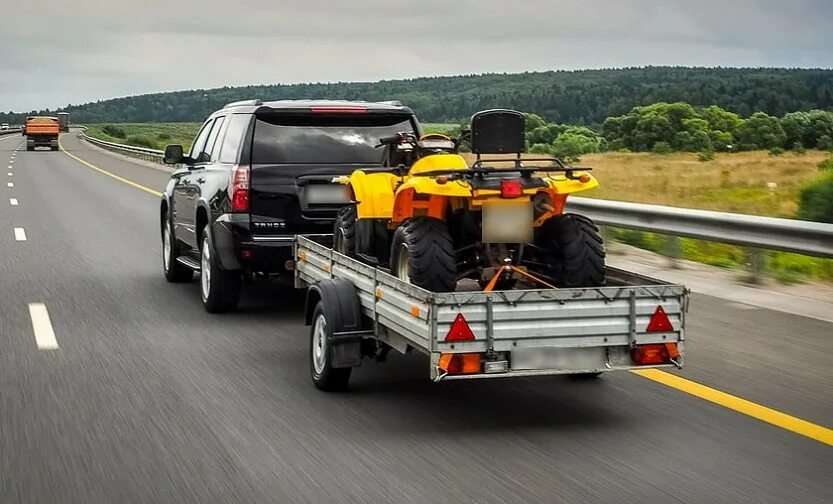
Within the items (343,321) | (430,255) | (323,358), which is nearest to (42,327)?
(323,358)

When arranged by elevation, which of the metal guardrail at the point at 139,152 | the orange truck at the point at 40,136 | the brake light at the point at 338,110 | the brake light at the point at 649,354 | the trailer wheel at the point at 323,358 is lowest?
the orange truck at the point at 40,136

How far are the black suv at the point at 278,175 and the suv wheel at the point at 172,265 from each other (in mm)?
2043

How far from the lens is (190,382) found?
7711 mm

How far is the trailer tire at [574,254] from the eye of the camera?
7.38 m

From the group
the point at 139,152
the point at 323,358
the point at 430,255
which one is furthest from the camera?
the point at 139,152

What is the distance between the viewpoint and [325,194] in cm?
1043

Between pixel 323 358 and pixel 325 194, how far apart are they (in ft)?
10.9

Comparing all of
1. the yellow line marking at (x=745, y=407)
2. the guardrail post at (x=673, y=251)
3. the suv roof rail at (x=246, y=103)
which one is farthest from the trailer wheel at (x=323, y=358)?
the guardrail post at (x=673, y=251)

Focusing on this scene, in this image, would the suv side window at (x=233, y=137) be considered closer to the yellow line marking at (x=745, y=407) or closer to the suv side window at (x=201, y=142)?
the suv side window at (x=201, y=142)

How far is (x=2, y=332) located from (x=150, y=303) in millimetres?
1900

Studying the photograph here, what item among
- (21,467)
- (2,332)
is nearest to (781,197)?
(2,332)

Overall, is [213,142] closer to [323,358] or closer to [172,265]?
[172,265]

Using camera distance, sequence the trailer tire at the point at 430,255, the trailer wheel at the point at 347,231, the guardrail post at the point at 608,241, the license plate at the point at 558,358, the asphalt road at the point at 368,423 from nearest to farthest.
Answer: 1. the asphalt road at the point at 368,423
2. the license plate at the point at 558,358
3. the trailer tire at the point at 430,255
4. the trailer wheel at the point at 347,231
5. the guardrail post at the point at 608,241

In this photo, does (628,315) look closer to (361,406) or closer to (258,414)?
(361,406)
